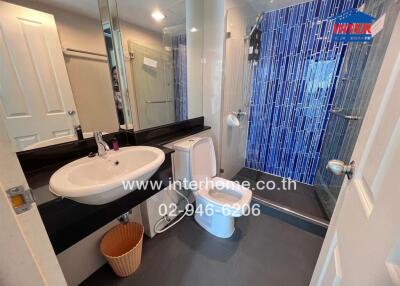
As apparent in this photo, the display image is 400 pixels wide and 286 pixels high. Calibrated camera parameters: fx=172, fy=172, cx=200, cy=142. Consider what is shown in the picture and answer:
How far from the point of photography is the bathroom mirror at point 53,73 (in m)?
0.85

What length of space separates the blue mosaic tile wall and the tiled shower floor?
154 millimetres

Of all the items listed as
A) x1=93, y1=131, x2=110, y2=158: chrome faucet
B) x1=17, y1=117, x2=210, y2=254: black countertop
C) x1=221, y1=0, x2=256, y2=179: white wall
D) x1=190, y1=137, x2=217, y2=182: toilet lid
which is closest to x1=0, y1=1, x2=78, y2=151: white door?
x1=17, y1=117, x2=210, y2=254: black countertop

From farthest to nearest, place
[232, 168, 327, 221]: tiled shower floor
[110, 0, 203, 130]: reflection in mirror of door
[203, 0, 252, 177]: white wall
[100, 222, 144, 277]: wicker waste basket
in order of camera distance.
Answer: [232, 168, 327, 221]: tiled shower floor
[203, 0, 252, 177]: white wall
[110, 0, 203, 130]: reflection in mirror of door
[100, 222, 144, 277]: wicker waste basket

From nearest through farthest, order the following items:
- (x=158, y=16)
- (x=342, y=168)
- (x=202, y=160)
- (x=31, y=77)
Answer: (x=342, y=168) → (x=31, y=77) → (x=158, y=16) → (x=202, y=160)

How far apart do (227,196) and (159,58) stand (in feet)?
4.85

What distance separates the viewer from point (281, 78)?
2146 millimetres

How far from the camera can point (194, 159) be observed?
154 centimetres

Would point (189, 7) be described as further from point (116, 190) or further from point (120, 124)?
point (116, 190)

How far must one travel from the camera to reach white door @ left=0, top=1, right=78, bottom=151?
0.83 metres

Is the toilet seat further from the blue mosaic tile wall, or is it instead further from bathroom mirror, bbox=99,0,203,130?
the blue mosaic tile wall

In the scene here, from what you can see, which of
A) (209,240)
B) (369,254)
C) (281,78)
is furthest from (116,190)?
(281,78)

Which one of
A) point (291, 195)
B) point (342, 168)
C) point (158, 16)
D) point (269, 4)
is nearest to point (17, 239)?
point (342, 168)

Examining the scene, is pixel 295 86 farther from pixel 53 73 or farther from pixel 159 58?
pixel 53 73

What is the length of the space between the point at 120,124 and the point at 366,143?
1.40m
